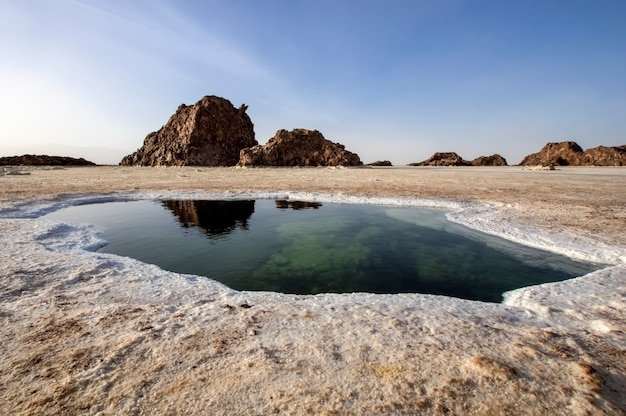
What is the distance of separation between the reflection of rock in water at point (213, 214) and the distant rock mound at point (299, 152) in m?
48.0

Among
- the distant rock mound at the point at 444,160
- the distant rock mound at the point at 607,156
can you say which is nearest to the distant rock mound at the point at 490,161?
the distant rock mound at the point at 444,160

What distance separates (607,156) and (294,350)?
223 ft

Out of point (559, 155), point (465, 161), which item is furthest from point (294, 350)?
point (559, 155)

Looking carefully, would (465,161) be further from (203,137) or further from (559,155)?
(203,137)

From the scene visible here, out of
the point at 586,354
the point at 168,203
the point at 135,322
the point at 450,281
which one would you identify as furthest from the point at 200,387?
the point at 168,203

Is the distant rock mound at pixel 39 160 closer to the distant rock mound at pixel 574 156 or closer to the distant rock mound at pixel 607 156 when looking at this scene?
the distant rock mound at pixel 574 156

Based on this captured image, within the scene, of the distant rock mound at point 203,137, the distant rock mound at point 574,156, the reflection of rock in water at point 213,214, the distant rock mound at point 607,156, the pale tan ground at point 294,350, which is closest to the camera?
the pale tan ground at point 294,350

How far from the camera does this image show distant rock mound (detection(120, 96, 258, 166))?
78500mm

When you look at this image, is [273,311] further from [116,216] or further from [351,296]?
[116,216]

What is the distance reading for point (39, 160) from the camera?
66125 millimetres

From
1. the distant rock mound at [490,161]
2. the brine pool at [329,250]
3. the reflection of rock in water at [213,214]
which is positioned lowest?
the brine pool at [329,250]

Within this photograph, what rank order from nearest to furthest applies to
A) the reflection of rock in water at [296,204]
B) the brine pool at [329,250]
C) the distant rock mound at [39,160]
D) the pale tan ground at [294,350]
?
the pale tan ground at [294,350]
the brine pool at [329,250]
the reflection of rock in water at [296,204]
the distant rock mound at [39,160]

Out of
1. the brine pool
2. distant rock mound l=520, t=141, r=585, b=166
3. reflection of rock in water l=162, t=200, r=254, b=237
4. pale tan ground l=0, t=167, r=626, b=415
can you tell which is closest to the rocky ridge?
distant rock mound l=520, t=141, r=585, b=166

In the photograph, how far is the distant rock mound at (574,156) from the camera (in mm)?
49688
